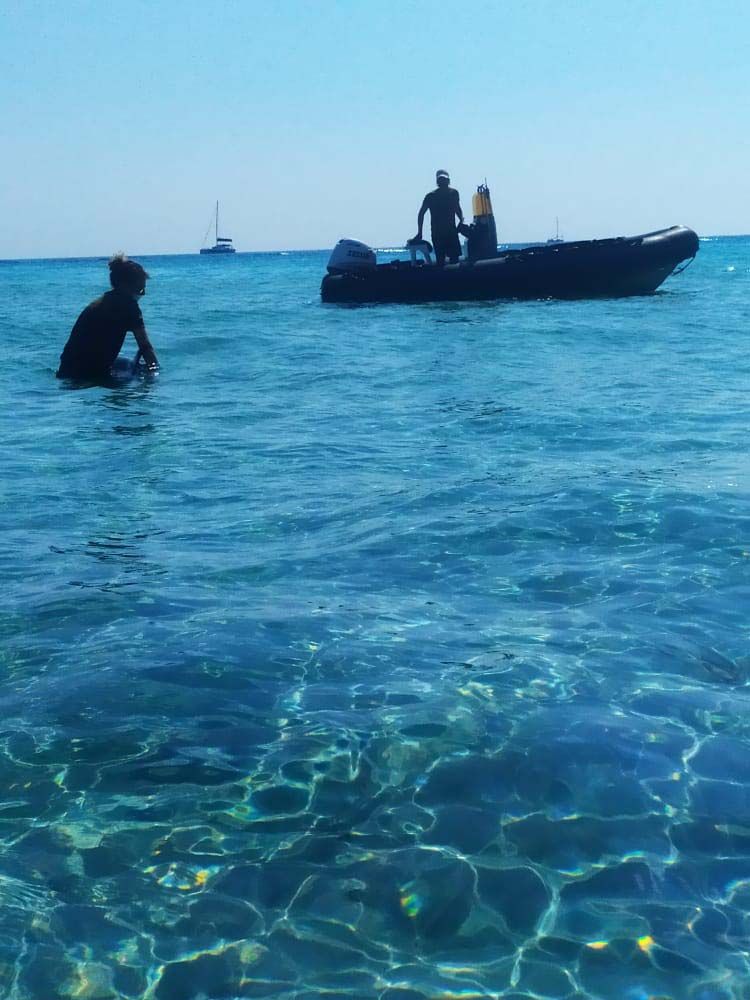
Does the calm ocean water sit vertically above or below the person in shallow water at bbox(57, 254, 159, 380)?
below

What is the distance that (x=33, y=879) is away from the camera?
109 inches

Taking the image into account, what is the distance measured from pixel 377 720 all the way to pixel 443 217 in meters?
20.8

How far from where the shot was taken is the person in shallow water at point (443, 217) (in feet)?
73.3

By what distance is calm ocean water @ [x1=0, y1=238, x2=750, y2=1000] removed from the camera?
2.54m

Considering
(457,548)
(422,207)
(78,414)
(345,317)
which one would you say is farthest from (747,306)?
(457,548)

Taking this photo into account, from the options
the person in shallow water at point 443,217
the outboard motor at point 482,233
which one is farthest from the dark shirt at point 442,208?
the outboard motor at point 482,233

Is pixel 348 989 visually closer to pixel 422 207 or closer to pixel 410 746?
pixel 410 746

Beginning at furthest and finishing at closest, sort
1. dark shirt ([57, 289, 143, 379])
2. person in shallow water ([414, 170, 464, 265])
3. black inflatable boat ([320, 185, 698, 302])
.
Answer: black inflatable boat ([320, 185, 698, 302]) < person in shallow water ([414, 170, 464, 265]) < dark shirt ([57, 289, 143, 379])

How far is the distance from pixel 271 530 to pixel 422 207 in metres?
18.0

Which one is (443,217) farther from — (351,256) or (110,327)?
(110,327)

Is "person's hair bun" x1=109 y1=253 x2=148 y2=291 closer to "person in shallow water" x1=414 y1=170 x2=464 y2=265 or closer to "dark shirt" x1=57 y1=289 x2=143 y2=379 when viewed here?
"dark shirt" x1=57 y1=289 x2=143 y2=379

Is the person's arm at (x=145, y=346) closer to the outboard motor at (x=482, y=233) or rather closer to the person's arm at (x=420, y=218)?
the person's arm at (x=420, y=218)

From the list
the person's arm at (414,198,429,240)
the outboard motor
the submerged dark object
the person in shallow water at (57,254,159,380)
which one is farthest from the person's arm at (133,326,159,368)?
the outboard motor

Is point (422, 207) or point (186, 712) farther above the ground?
point (422, 207)
